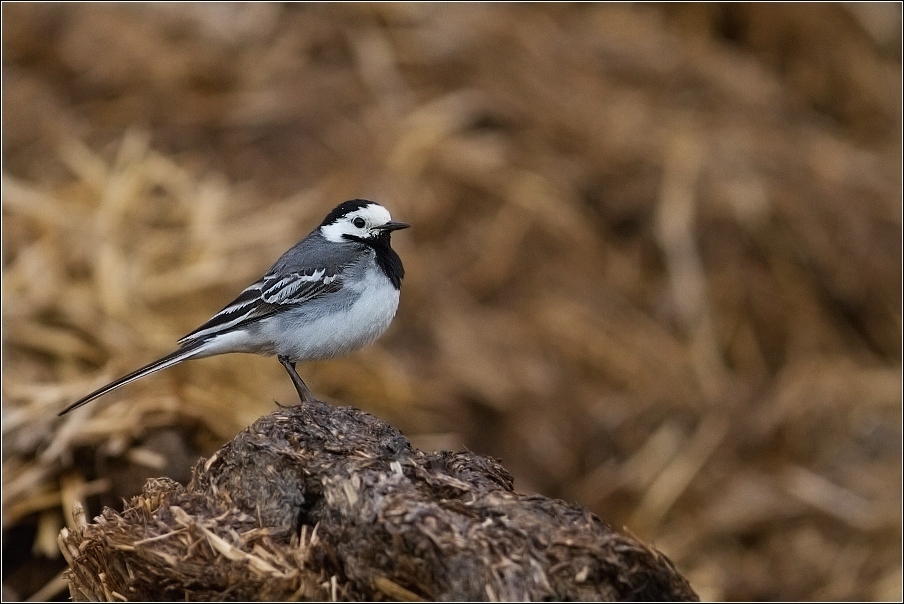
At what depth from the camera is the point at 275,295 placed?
5957 mm

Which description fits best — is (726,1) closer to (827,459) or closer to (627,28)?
(627,28)

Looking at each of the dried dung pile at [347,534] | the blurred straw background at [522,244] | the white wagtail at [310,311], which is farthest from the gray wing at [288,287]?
the dried dung pile at [347,534]

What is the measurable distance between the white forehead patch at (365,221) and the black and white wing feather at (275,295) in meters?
0.43

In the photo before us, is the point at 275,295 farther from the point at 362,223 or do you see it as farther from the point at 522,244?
the point at 522,244

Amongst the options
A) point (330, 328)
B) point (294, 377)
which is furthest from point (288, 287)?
point (294, 377)

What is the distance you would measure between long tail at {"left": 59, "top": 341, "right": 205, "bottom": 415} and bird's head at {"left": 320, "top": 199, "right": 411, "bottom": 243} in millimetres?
1128

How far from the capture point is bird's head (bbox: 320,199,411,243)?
6.35 m

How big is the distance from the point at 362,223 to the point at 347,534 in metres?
3.02

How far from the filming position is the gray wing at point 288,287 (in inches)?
230

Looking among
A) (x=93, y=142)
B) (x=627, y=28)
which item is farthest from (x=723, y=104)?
(x=93, y=142)

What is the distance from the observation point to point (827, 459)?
9.61 m

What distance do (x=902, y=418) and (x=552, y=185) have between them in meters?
3.71

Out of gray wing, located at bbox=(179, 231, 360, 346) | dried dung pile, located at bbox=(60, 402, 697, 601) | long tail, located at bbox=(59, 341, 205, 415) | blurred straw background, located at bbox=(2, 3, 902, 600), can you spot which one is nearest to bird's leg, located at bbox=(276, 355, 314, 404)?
gray wing, located at bbox=(179, 231, 360, 346)

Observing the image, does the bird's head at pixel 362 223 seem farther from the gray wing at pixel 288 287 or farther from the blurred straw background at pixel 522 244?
the blurred straw background at pixel 522 244
